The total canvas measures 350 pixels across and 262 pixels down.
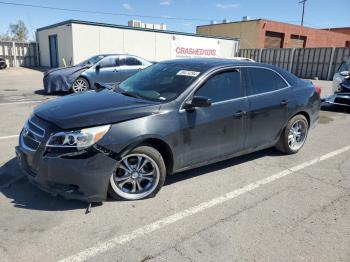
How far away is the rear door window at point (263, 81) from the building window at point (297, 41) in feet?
134

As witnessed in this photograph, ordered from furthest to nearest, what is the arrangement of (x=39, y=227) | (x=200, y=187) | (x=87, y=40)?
(x=87, y=40), (x=200, y=187), (x=39, y=227)

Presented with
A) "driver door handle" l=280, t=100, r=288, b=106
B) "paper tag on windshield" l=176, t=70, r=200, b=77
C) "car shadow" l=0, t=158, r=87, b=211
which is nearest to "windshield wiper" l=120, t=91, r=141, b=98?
"paper tag on windshield" l=176, t=70, r=200, b=77

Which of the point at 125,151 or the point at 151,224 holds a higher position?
the point at 125,151

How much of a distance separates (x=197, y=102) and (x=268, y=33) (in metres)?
38.6

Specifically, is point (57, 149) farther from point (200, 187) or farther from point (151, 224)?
point (200, 187)

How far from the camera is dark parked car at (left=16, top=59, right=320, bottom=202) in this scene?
3182 mm

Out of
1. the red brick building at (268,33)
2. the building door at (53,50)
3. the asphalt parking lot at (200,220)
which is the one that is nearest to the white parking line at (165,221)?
the asphalt parking lot at (200,220)

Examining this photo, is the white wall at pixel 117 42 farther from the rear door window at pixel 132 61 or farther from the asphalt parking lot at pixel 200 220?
the asphalt parking lot at pixel 200 220

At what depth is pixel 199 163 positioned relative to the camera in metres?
4.08

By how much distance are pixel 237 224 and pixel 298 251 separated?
0.63 metres

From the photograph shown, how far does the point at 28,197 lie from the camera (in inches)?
141

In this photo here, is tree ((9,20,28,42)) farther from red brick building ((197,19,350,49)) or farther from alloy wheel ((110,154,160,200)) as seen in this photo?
alloy wheel ((110,154,160,200))

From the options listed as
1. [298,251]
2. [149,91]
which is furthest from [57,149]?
[298,251]

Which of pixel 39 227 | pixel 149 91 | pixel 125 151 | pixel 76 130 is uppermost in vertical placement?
pixel 149 91
